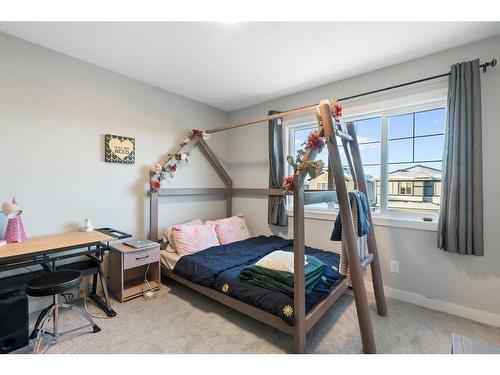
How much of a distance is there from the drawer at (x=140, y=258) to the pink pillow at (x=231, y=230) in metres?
0.87

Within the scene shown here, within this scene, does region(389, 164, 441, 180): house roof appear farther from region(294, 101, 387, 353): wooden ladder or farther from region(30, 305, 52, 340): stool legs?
region(30, 305, 52, 340): stool legs

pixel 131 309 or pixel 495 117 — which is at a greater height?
pixel 495 117

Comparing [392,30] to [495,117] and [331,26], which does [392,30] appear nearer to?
[331,26]

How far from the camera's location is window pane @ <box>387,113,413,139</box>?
250cm

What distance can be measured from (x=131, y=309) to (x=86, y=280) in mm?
681

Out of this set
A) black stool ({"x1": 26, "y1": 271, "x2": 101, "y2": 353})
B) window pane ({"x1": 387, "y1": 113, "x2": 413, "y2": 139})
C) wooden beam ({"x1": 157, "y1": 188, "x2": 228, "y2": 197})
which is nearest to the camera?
black stool ({"x1": 26, "y1": 271, "x2": 101, "y2": 353})

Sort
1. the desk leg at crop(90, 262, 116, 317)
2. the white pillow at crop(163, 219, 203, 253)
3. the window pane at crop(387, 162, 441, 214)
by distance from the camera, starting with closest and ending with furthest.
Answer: the desk leg at crop(90, 262, 116, 317)
the window pane at crop(387, 162, 441, 214)
the white pillow at crop(163, 219, 203, 253)

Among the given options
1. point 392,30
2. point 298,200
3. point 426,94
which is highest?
point 392,30

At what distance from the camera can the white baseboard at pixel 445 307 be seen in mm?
2021

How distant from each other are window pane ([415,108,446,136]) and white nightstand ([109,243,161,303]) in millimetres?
3094

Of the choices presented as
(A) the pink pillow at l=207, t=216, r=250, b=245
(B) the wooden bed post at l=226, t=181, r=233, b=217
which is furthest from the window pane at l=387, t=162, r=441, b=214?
(B) the wooden bed post at l=226, t=181, r=233, b=217

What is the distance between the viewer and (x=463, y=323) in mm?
2029

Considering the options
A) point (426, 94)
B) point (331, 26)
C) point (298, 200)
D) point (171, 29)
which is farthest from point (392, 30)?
point (171, 29)

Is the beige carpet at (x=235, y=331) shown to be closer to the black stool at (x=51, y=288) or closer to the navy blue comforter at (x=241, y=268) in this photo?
the black stool at (x=51, y=288)
